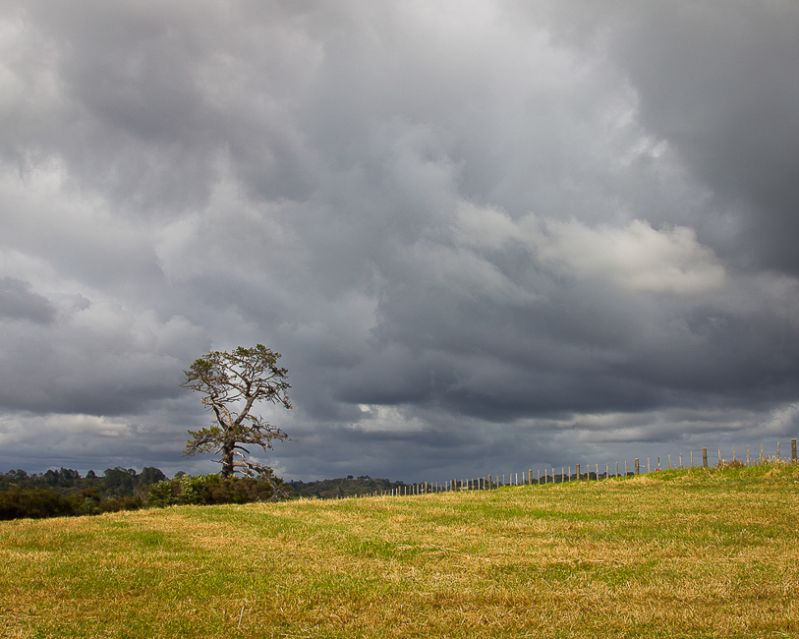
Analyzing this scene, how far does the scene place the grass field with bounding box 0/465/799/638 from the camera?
16.0 m

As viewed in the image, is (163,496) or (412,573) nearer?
(412,573)

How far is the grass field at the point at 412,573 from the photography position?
630 inches

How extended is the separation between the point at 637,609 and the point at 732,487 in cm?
3910

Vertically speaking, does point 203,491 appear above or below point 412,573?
above

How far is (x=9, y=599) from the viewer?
18625 millimetres

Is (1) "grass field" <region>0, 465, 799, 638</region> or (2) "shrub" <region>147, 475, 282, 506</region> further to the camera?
(2) "shrub" <region>147, 475, 282, 506</region>

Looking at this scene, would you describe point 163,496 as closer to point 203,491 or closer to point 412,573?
point 203,491

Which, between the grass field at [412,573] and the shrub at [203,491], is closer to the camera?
the grass field at [412,573]

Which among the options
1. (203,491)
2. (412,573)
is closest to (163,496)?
(203,491)

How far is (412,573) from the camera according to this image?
22.0m

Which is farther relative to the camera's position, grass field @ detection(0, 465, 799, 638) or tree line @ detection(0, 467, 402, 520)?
tree line @ detection(0, 467, 402, 520)

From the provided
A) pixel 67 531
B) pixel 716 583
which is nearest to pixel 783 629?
pixel 716 583

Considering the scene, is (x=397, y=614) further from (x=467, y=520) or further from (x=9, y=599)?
(x=467, y=520)

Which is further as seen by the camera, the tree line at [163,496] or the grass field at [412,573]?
the tree line at [163,496]
